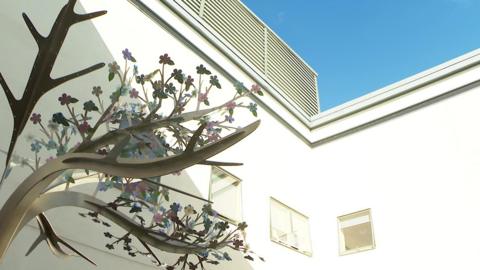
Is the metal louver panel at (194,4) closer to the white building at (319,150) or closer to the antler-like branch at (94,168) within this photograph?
the white building at (319,150)

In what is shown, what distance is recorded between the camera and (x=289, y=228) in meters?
5.98

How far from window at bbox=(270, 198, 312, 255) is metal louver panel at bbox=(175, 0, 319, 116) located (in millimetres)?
2013

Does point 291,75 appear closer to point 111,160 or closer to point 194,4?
point 194,4

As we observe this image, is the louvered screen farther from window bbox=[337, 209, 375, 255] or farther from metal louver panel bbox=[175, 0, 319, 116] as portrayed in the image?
window bbox=[337, 209, 375, 255]

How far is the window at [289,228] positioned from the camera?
5.71 m

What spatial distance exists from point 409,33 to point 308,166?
2731mm

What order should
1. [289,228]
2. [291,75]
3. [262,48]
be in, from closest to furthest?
[289,228], [262,48], [291,75]

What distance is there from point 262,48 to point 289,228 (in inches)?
118

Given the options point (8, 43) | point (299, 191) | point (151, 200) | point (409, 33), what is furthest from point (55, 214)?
point (409, 33)

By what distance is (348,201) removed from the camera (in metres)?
6.38

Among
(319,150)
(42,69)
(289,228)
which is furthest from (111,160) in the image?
(319,150)

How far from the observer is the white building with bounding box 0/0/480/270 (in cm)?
482

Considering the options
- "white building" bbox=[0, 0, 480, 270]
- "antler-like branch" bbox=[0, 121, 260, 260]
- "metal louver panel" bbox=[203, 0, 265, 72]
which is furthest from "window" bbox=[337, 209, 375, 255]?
"antler-like branch" bbox=[0, 121, 260, 260]

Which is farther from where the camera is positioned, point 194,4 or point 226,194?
point 194,4
